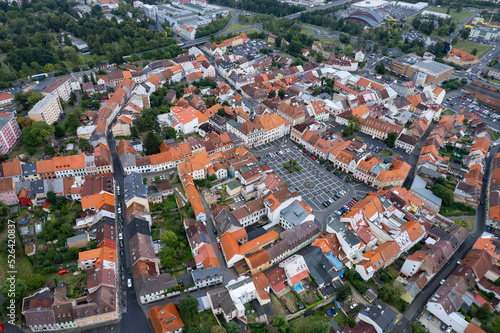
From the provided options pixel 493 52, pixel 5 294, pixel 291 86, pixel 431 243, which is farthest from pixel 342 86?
pixel 5 294

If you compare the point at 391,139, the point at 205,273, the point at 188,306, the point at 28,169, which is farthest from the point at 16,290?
the point at 391,139

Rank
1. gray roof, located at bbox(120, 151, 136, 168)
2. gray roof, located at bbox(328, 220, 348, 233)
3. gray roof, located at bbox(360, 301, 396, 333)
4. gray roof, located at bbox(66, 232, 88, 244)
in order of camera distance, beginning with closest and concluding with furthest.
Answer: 1. gray roof, located at bbox(360, 301, 396, 333)
2. gray roof, located at bbox(66, 232, 88, 244)
3. gray roof, located at bbox(328, 220, 348, 233)
4. gray roof, located at bbox(120, 151, 136, 168)

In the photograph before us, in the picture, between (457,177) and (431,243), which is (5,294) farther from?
(457,177)

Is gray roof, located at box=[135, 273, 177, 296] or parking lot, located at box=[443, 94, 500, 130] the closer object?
gray roof, located at box=[135, 273, 177, 296]

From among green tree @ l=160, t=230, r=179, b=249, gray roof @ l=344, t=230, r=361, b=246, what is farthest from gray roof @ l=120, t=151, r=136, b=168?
gray roof @ l=344, t=230, r=361, b=246

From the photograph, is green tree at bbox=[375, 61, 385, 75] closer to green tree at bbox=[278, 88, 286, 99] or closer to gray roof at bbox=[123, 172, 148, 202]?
green tree at bbox=[278, 88, 286, 99]

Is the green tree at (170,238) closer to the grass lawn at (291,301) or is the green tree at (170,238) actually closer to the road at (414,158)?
the grass lawn at (291,301)

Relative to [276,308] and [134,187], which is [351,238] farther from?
[134,187]
